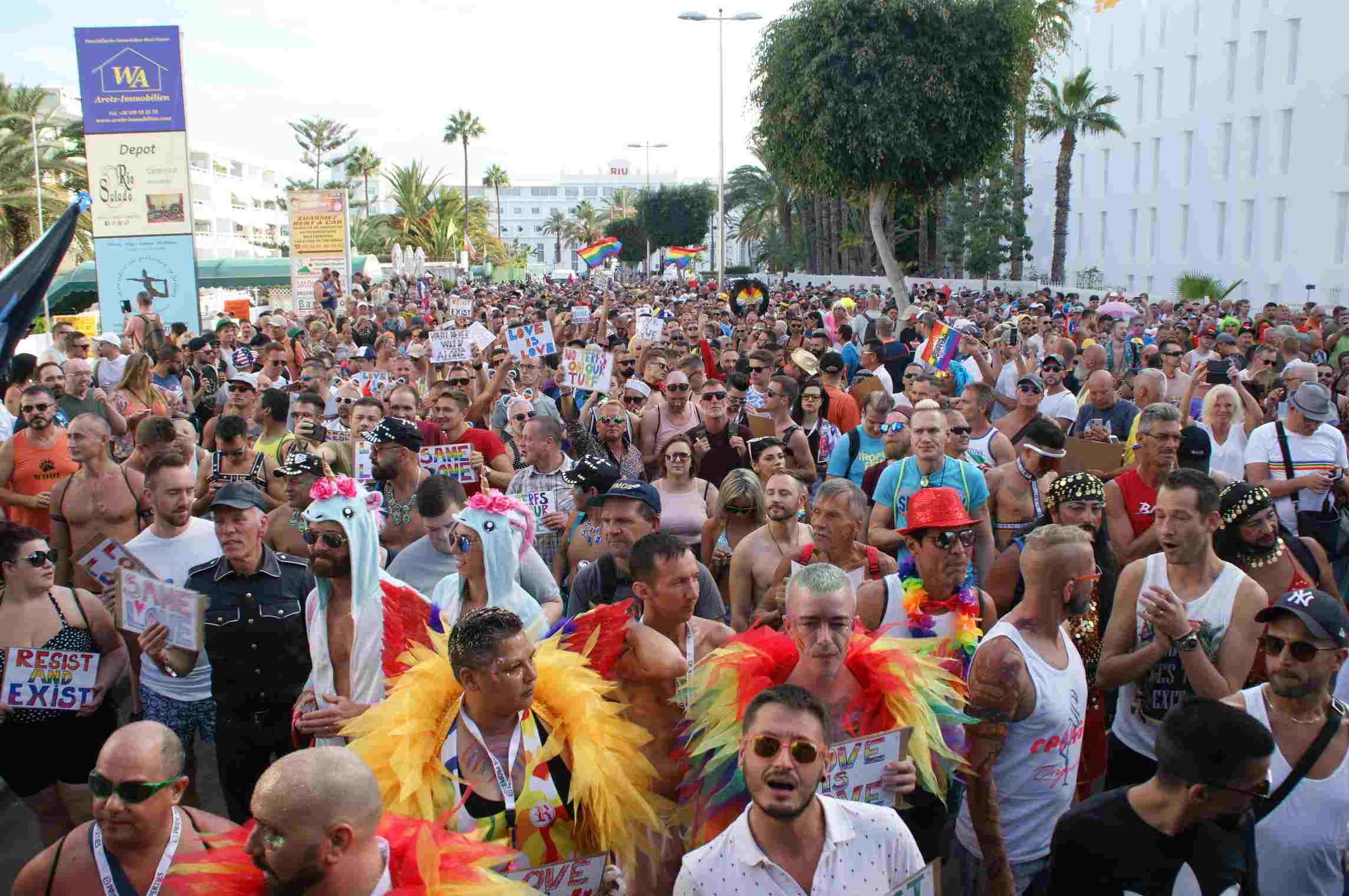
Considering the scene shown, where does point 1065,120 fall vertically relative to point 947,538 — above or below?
above

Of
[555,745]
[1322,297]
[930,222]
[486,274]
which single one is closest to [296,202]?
[555,745]

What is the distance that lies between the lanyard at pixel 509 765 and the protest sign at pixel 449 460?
3.84 meters

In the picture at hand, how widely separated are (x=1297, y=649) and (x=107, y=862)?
3655 millimetres

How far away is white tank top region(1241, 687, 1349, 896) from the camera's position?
3451 mm

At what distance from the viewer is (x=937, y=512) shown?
14.2 feet

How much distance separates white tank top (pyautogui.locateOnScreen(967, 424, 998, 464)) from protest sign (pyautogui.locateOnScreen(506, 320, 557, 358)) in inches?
197

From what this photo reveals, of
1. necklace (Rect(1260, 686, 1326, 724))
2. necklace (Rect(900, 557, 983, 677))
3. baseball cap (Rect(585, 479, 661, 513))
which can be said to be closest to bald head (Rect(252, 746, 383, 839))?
necklace (Rect(900, 557, 983, 677))

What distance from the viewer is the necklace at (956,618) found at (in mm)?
4281

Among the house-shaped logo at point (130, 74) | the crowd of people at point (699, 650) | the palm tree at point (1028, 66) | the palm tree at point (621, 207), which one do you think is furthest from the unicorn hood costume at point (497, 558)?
the palm tree at point (621, 207)

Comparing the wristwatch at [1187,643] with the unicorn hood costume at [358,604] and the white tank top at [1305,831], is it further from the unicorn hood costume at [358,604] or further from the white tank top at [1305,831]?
the unicorn hood costume at [358,604]

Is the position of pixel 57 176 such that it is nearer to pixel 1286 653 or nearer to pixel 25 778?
pixel 25 778

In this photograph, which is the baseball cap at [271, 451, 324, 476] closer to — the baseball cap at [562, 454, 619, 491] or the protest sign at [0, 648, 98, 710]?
the baseball cap at [562, 454, 619, 491]

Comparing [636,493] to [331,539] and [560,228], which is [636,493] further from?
[560,228]

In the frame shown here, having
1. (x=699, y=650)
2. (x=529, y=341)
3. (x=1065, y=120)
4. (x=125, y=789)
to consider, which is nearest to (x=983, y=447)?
(x=699, y=650)
